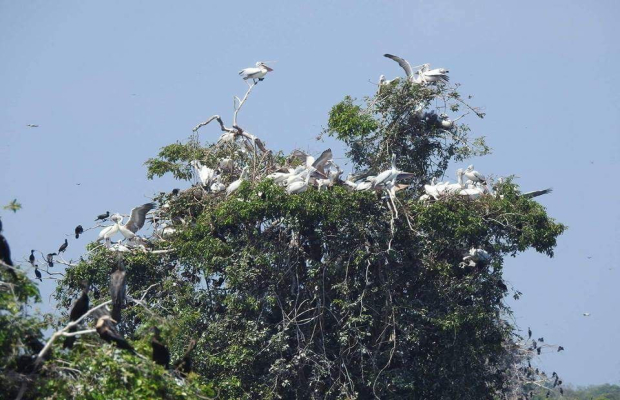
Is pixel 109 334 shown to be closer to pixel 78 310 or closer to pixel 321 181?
pixel 78 310

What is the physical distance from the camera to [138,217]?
1970cm

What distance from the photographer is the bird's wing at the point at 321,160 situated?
19891 millimetres

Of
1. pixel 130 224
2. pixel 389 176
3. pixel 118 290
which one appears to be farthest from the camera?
pixel 130 224

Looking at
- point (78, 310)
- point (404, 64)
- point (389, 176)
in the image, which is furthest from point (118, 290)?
point (404, 64)

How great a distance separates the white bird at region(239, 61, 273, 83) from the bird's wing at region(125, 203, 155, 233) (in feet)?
12.1

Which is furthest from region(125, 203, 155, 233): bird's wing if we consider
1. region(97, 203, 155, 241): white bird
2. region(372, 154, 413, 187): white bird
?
region(372, 154, 413, 187): white bird

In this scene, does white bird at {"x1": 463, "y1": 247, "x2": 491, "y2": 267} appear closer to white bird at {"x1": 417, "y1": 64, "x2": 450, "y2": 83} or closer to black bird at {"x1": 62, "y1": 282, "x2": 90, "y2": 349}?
white bird at {"x1": 417, "y1": 64, "x2": 450, "y2": 83}

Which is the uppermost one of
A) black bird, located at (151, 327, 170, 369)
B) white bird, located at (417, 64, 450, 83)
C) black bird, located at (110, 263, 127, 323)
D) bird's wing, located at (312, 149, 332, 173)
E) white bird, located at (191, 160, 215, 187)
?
white bird, located at (417, 64, 450, 83)

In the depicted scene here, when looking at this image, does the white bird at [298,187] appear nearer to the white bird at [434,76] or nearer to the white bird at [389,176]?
the white bird at [389,176]

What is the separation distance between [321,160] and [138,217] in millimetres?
Answer: 3270

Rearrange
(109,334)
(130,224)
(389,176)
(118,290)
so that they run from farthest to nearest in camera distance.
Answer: (130,224)
(389,176)
(118,290)
(109,334)

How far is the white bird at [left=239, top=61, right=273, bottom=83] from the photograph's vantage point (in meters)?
22.1

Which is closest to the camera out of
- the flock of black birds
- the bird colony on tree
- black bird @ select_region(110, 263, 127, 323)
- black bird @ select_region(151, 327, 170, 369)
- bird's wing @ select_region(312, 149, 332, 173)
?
the flock of black birds

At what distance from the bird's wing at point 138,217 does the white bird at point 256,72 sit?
3698 mm
